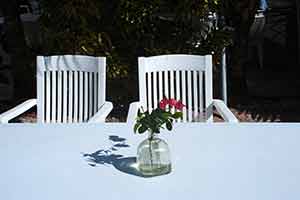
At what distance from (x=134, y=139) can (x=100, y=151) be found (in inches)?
7.8

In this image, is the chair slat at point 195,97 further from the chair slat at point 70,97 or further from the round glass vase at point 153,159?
the round glass vase at point 153,159

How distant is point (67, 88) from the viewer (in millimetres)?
2799

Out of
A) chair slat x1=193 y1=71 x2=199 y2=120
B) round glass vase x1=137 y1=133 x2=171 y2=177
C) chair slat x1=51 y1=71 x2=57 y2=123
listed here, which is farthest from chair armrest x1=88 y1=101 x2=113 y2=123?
round glass vase x1=137 y1=133 x2=171 y2=177

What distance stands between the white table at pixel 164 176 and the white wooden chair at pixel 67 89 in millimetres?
540

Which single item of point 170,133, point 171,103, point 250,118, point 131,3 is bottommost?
point 250,118

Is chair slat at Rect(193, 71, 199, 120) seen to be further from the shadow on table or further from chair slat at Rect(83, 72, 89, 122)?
the shadow on table

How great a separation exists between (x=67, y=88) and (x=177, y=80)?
0.66m

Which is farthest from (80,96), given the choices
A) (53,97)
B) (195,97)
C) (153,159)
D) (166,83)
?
(153,159)

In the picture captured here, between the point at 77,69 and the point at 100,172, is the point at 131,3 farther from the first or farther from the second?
the point at 100,172

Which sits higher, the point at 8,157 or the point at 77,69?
the point at 77,69

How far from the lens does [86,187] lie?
1.55 m

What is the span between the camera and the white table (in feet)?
4.96

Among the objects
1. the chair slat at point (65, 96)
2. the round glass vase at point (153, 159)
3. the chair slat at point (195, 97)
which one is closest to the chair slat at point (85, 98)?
the chair slat at point (65, 96)

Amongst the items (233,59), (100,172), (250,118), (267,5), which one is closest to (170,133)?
(100,172)
